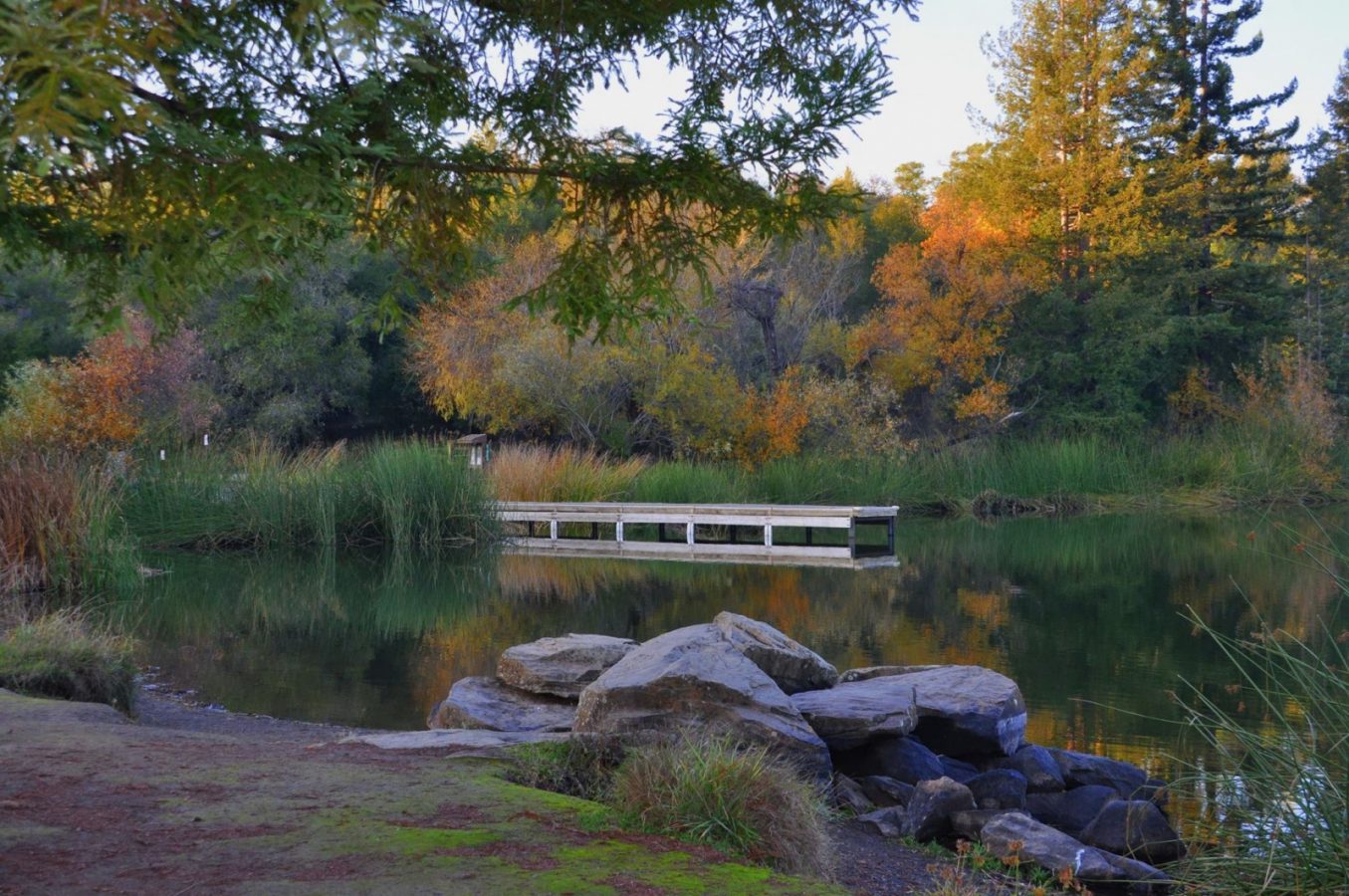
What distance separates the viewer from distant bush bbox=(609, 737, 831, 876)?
4324 mm

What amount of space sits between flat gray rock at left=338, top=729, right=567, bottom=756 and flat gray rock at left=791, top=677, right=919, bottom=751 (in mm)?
1510

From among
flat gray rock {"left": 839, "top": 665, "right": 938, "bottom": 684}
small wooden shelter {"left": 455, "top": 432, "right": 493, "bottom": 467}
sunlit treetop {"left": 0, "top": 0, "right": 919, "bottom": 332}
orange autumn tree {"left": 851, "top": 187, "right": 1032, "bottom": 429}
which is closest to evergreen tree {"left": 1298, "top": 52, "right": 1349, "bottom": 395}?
orange autumn tree {"left": 851, "top": 187, "right": 1032, "bottom": 429}

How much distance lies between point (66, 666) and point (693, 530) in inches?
520

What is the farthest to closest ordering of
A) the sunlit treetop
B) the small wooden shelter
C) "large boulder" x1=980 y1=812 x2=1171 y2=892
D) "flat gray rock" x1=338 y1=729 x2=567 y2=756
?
1. the small wooden shelter
2. "flat gray rock" x1=338 y1=729 x2=567 y2=756
3. "large boulder" x1=980 y1=812 x2=1171 y2=892
4. the sunlit treetop

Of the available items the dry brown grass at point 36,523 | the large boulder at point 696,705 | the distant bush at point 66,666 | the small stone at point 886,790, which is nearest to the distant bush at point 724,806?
the large boulder at point 696,705

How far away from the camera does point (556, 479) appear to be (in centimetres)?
2291

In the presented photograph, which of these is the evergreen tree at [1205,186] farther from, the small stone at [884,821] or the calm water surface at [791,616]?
the small stone at [884,821]

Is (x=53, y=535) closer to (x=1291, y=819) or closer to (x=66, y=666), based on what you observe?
(x=66, y=666)

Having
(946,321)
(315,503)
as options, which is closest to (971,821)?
(315,503)

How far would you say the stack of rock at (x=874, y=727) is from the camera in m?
5.73

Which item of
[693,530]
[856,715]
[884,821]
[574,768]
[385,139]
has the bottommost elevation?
[693,530]

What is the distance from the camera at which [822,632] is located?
1164cm

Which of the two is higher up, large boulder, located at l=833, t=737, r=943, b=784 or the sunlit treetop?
the sunlit treetop

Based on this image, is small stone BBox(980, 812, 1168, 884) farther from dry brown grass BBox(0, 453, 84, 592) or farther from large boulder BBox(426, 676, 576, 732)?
dry brown grass BBox(0, 453, 84, 592)
